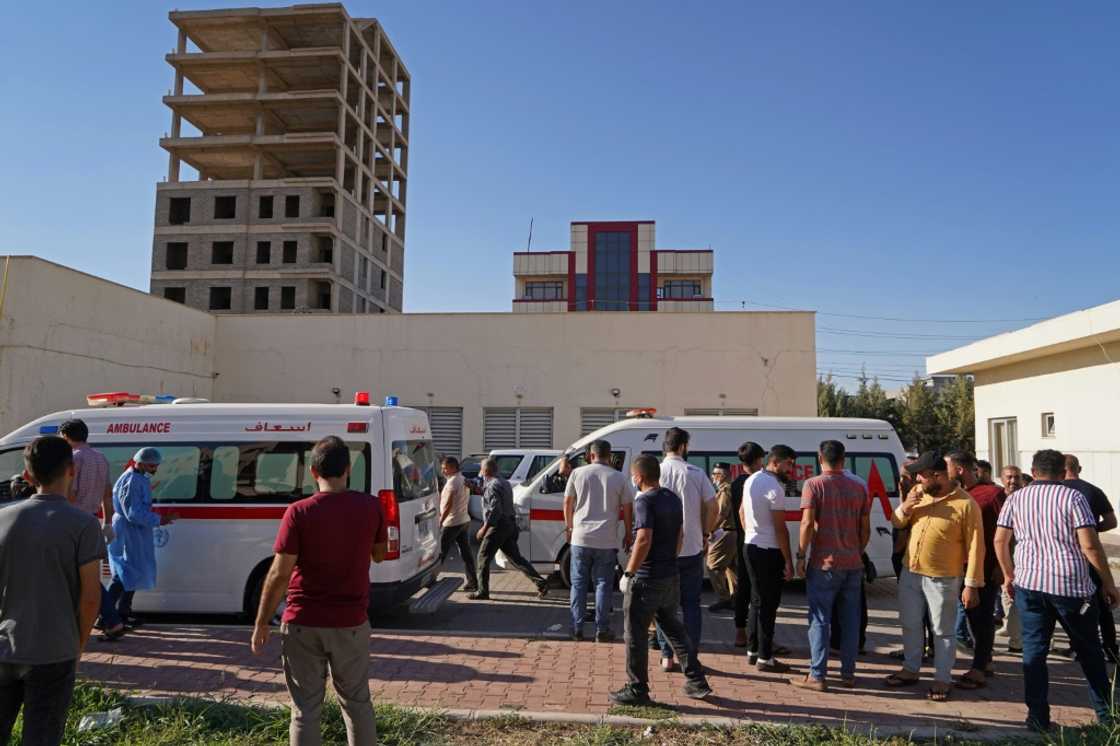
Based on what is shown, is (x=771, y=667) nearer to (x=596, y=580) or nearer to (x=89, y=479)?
(x=596, y=580)

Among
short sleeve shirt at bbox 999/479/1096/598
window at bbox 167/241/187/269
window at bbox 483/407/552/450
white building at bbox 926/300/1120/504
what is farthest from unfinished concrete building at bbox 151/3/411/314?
short sleeve shirt at bbox 999/479/1096/598

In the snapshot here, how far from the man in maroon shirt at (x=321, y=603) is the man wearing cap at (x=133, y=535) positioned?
3.88 m

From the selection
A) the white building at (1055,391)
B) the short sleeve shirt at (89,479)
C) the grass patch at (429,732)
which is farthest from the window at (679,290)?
the grass patch at (429,732)

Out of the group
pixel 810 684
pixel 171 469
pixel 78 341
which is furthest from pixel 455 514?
pixel 78 341

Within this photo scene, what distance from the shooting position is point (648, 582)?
202 inches

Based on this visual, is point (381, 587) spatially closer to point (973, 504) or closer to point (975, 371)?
point (973, 504)

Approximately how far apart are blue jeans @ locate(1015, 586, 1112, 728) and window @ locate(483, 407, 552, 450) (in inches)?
659

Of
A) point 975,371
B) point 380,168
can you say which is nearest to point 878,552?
point 975,371

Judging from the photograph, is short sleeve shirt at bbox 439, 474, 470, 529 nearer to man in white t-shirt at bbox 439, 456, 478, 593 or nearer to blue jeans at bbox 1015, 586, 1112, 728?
man in white t-shirt at bbox 439, 456, 478, 593

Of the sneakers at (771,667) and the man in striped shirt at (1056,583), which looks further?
the sneakers at (771,667)

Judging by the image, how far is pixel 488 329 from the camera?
70.7 feet

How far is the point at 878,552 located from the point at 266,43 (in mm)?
56163

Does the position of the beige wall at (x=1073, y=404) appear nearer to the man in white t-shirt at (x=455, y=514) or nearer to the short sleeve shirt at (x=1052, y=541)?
the short sleeve shirt at (x=1052, y=541)

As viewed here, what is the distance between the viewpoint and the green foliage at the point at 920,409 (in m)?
39.8
